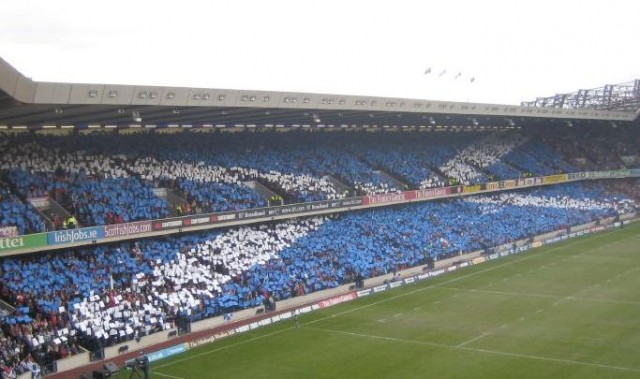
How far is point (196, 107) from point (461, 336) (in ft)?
58.2

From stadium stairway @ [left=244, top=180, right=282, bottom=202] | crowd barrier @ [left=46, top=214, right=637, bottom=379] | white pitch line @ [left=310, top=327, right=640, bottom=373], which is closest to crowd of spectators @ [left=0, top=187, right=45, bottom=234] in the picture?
crowd barrier @ [left=46, top=214, right=637, bottom=379]

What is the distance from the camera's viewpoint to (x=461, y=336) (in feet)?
94.3

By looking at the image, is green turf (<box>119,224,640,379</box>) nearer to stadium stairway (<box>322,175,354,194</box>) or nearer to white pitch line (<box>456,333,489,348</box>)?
white pitch line (<box>456,333,489,348</box>)

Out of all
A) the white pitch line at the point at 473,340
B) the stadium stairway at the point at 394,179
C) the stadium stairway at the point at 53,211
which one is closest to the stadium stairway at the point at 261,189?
the stadium stairway at the point at 394,179

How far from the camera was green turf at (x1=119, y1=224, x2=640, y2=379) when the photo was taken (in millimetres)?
24375

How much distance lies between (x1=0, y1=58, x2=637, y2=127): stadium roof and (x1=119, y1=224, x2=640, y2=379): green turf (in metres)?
11.6

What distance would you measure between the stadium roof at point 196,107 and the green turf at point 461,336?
11.6 m

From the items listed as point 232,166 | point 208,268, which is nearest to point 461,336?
point 208,268

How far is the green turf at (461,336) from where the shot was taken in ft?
80.0

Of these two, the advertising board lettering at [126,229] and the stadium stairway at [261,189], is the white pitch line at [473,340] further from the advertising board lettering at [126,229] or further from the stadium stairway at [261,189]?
the stadium stairway at [261,189]

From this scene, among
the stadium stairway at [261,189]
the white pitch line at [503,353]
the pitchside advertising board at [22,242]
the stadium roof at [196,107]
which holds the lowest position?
the white pitch line at [503,353]

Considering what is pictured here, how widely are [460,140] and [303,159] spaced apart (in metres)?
24.1

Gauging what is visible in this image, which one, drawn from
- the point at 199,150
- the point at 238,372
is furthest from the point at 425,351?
the point at 199,150

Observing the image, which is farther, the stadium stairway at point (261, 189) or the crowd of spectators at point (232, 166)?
the stadium stairway at point (261, 189)
